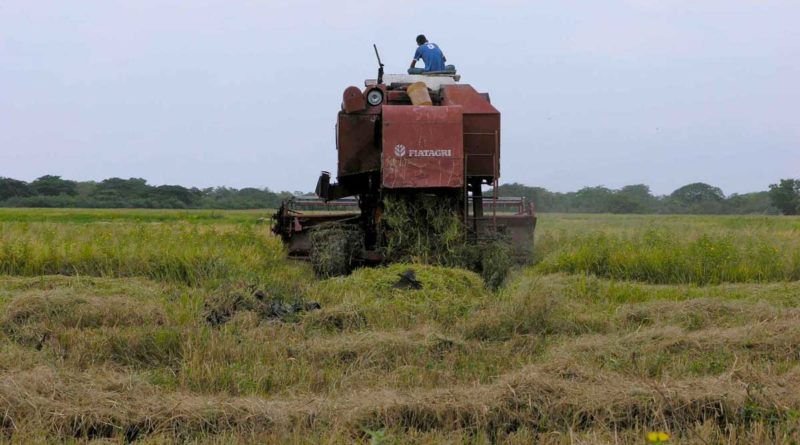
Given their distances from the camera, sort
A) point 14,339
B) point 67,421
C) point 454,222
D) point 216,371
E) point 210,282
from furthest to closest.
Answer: point 454,222 < point 210,282 < point 14,339 < point 216,371 < point 67,421

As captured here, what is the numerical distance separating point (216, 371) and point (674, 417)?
102 inches

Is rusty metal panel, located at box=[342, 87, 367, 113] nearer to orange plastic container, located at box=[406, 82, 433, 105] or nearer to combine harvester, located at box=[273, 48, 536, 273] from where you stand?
combine harvester, located at box=[273, 48, 536, 273]

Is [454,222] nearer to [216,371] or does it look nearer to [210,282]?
[210,282]

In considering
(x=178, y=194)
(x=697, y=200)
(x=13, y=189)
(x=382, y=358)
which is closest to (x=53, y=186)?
(x=13, y=189)

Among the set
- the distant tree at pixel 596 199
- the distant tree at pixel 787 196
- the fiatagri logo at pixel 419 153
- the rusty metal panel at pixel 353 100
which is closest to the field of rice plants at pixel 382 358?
the fiatagri logo at pixel 419 153

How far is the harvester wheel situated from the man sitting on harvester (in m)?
2.51

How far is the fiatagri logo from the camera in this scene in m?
8.73

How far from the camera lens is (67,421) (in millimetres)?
3873

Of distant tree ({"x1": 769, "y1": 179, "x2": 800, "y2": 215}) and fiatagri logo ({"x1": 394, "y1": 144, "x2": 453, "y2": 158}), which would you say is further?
distant tree ({"x1": 769, "y1": 179, "x2": 800, "y2": 215})

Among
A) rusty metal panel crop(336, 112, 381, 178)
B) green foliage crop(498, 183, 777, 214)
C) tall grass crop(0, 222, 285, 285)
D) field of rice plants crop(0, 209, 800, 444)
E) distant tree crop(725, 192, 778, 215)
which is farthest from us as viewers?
distant tree crop(725, 192, 778, 215)

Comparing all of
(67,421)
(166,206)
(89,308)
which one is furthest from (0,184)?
(67,421)

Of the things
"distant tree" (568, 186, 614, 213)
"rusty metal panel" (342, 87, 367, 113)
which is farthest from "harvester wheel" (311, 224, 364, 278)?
"distant tree" (568, 186, 614, 213)

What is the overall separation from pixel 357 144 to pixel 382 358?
15.6 feet

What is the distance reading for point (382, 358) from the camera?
5191 millimetres
